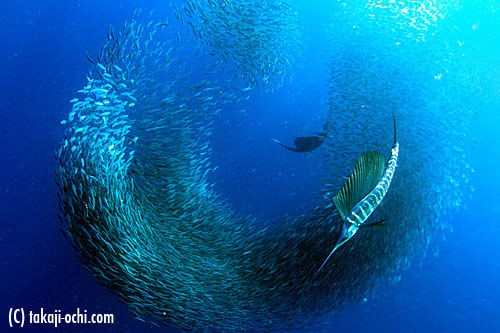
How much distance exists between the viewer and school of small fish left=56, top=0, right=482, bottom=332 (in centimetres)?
405

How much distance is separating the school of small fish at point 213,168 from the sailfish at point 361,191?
271 cm

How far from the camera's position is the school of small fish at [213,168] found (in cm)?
405

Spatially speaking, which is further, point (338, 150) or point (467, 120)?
point (467, 120)

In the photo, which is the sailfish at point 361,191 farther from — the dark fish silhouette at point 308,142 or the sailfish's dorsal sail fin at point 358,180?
the dark fish silhouette at point 308,142

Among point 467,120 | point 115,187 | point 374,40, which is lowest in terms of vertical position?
point 115,187

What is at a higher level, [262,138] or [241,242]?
[262,138]

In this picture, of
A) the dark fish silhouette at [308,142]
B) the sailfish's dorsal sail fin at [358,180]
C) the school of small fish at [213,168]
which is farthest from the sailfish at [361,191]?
the dark fish silhouette at [308,142]

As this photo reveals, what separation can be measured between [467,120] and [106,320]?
6824 mm

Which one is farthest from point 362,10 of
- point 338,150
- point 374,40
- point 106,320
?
point 106,320

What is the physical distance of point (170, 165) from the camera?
16.9 ft

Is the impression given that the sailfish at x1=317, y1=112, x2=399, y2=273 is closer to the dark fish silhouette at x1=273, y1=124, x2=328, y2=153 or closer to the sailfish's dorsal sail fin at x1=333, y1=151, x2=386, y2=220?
the sailfish's dorsal sail fin at x1=333, y1=151, x2=386, y2=220

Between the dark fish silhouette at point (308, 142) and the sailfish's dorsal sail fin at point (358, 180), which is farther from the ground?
the dark fish silhouette at point (308, 142)

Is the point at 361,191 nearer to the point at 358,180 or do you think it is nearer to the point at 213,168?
the point at 358,180

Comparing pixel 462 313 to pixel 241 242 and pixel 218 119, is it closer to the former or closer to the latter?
pixel 241 242
